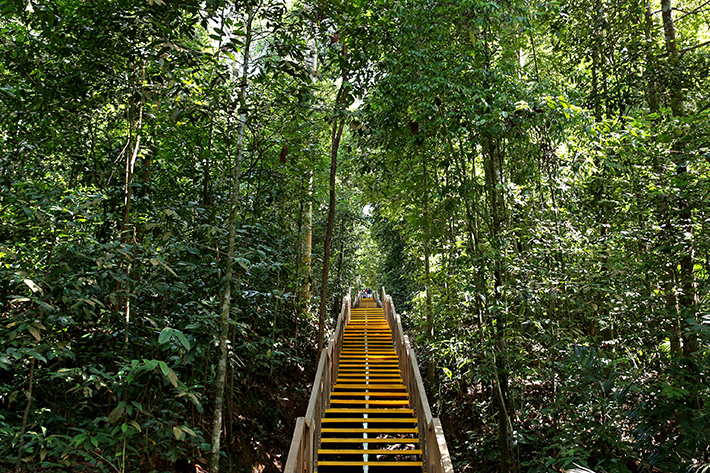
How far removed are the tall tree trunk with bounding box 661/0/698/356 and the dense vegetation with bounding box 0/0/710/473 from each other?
26 mm

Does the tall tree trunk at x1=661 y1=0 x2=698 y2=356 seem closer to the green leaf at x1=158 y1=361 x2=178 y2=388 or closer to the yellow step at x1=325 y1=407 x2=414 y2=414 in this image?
the green leaf at x1=158 y1=361 x2=178 y2=388

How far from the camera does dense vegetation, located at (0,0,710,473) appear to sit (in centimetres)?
289

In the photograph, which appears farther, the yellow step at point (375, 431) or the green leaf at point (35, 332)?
the yellow step at point (375, 431)

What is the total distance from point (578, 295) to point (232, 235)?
3.19 metres

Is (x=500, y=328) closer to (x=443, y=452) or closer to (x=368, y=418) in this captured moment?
(x=443, y=452)

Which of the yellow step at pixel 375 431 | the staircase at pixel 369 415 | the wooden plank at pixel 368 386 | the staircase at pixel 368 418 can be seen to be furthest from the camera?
the wooden plank at pixel 368 386

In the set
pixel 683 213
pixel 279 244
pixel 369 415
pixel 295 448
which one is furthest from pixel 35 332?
pixel 369 415

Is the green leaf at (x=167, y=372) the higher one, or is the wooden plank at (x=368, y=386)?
the green leaf at (x=167, y=372)

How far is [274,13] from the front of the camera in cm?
372

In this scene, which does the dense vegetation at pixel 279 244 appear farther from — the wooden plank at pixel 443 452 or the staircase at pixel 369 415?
the staircase at pixel 369 415

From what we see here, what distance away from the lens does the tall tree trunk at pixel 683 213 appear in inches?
125

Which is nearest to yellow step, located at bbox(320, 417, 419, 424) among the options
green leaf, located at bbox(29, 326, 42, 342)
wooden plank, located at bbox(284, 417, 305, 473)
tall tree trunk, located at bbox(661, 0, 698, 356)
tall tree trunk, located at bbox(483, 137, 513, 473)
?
tall tree trunk, located at bbox(483, 137, 513, 473)

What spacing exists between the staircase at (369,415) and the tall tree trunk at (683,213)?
9.76ft

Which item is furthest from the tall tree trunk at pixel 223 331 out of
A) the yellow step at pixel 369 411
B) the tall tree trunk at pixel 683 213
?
the tall tree trunk at pixel 683 213
